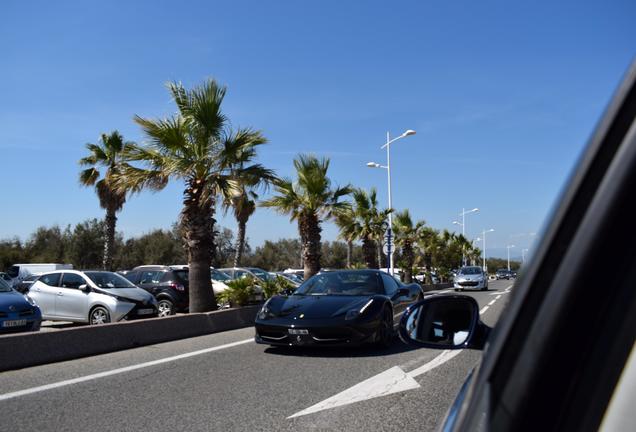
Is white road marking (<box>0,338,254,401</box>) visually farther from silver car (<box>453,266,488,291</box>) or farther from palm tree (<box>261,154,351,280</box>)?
silver car (<box>453,266,488,291</box>)

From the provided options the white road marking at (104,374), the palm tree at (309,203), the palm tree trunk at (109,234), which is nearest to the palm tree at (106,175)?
the palm tree trunk at (109,234)

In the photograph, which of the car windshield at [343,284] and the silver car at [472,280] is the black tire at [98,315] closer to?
the car windshield at [343,284]

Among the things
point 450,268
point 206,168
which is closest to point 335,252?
point 450,268

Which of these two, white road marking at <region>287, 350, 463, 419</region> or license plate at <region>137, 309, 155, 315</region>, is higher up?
license plate at <region>137, 309, 155, 315</region>

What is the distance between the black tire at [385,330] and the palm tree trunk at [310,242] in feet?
40.9

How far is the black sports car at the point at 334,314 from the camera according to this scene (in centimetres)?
764

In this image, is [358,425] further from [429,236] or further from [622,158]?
[429,236]

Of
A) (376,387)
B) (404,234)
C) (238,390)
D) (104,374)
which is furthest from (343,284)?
(404,234)

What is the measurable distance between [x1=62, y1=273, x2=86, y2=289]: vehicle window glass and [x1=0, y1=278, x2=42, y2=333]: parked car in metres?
2.79

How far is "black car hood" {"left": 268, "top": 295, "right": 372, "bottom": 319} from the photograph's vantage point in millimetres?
7883

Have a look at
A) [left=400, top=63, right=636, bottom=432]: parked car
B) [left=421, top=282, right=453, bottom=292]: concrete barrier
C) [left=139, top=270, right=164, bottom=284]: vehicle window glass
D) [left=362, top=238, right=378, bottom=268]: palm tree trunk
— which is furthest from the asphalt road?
[left=421, top=282, right=453, bottom=292]: concrete barrier

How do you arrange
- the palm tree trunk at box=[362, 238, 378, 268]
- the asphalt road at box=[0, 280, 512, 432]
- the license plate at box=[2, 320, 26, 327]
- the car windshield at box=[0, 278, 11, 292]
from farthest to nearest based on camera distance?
the palm tree trunk at box=[362, 238, 378, 268], the car windshield at box=[0, 278, 11, 292], the license plate at box=[2, 320, 26, 327], the asphalt road at box=[0, 280, 512, 432]

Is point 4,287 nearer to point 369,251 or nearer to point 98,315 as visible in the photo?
point 98,315

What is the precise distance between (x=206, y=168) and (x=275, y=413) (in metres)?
→ 9.80
